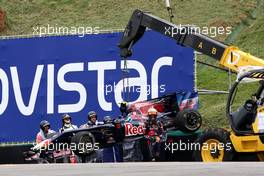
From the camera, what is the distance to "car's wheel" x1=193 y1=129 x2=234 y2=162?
15234mm

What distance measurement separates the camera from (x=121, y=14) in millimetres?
31234

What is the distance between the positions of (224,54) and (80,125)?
15.0 ft

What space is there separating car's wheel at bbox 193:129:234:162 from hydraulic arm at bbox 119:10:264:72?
1.44 m

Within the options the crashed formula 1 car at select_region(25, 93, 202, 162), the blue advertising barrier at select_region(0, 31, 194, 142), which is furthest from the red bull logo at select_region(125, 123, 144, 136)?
the blue advertising barrier at select_region(0, 31, 194, 142)

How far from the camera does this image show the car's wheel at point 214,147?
600 inches

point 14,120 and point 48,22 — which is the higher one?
point 48,22

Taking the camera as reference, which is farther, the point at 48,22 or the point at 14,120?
the point at 48,22

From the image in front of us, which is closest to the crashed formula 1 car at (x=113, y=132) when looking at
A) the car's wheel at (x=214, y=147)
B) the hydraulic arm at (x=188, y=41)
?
the hydraulic arm at (x=188, y=41)

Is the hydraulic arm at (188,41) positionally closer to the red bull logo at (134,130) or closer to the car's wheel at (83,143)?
the red bull logo at (134,130)

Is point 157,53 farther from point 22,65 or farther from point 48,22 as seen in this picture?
point 48,22

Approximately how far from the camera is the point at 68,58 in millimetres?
19938

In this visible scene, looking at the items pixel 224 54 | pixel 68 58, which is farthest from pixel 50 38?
pixel 224 54

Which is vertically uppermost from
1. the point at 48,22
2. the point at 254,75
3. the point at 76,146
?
the point at 48,22

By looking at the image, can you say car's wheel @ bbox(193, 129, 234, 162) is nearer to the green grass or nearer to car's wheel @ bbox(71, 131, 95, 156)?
car's wheel @ bbox(71, 131, 95, 156)
